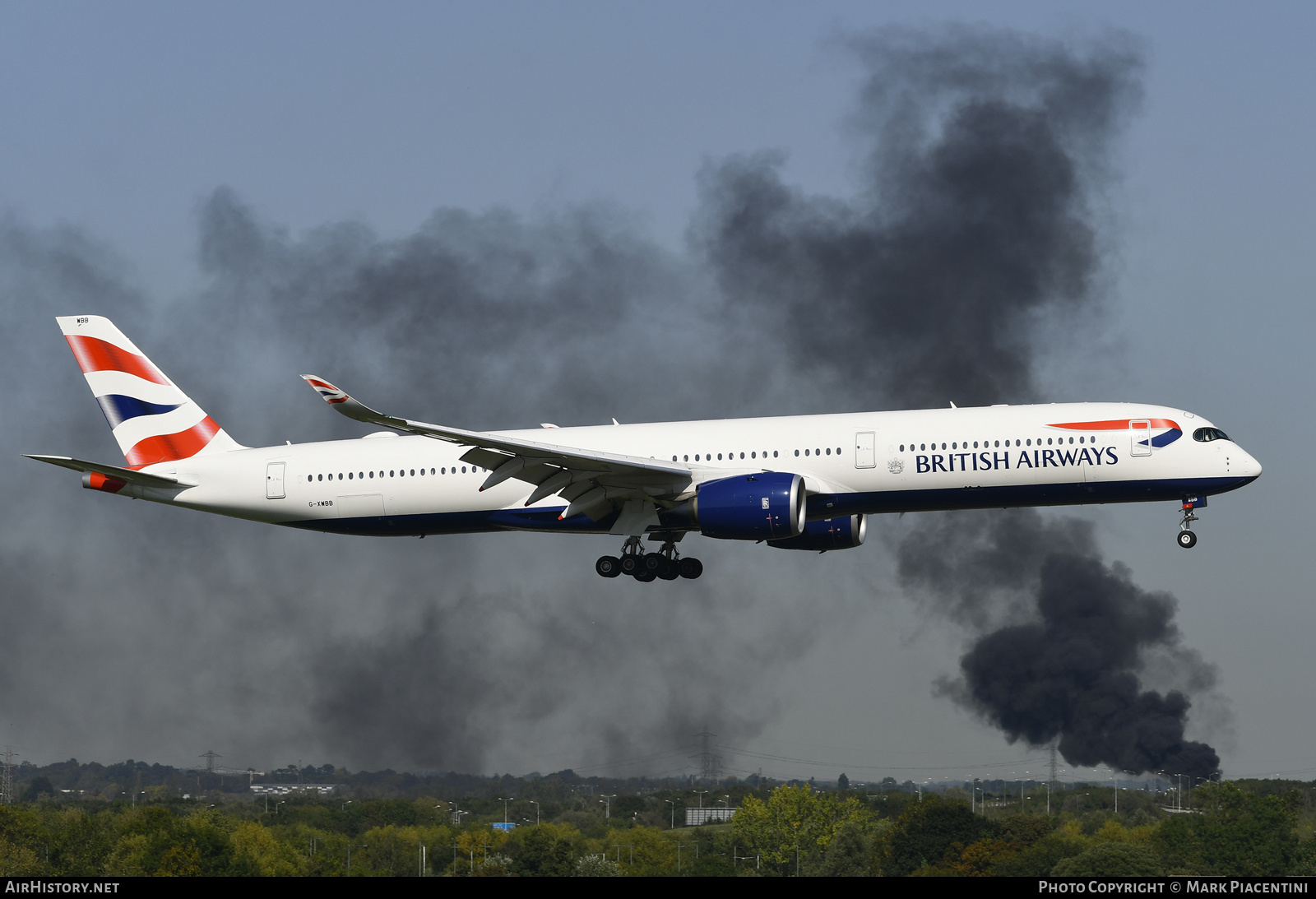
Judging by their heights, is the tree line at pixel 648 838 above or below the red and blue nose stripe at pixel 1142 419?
below

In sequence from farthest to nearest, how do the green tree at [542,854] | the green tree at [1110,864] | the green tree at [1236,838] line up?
the green tree at [1236,838], the green tree at [1110,864], the green tree at [542,854]

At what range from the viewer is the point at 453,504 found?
4200 centimetres

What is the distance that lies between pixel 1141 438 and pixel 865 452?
760 centimetres

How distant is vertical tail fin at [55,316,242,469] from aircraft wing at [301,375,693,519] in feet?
39.1

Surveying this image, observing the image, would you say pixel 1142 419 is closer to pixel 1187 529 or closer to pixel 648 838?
pixel 1187 529

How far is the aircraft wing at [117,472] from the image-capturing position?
126ft

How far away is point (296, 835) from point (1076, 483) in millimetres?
41522

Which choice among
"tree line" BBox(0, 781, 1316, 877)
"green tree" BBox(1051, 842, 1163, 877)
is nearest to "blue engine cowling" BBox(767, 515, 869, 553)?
"tree line" BBox(0, 781, 1316, 877)

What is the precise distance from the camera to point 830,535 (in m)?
43.4

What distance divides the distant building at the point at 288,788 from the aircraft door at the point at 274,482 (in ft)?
95.2

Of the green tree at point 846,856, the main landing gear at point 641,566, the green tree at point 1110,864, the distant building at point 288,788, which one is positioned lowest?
the green tree at point 846,856

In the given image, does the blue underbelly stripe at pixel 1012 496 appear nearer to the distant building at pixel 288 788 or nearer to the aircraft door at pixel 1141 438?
the aircraft door at pixel 1141 438

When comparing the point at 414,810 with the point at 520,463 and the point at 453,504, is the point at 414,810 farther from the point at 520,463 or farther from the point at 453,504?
the point at 520,463

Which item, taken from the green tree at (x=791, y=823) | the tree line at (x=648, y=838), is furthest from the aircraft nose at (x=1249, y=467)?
the green tree at (x=791, y=823)
